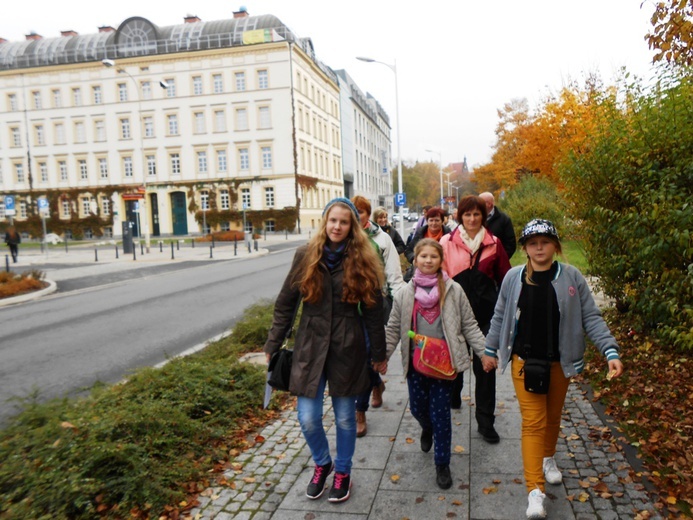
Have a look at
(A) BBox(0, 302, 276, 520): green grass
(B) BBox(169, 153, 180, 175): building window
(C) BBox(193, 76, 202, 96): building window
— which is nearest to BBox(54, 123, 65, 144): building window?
(B) BBox(169, 153, 180, 175): building window

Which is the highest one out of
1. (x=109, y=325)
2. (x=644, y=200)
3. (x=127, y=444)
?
(x=644, y=200)

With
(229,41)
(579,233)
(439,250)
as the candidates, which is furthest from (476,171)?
(439,250)

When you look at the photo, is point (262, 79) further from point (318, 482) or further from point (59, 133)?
point (318, 482)

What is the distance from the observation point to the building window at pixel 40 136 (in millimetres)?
56688

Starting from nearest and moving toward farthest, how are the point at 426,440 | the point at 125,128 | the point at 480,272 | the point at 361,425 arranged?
the point at 426,440, the point at 480,272, the point at 361,425, the point at 125,128

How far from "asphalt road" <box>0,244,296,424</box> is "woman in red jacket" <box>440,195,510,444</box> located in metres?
3.63

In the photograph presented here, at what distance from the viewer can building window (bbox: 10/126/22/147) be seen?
57500 millimetres

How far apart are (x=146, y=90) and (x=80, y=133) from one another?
28.2ft

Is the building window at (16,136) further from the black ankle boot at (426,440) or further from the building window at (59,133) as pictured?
the black ankle boot at (426,440)

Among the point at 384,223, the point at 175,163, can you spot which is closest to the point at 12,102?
the point at 175,163

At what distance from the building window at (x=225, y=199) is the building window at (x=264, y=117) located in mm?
7277

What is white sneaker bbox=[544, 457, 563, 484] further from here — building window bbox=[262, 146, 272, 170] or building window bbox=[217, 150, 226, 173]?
building window bbox=[217, 150, 226, 173]

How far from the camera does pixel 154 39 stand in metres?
54.1

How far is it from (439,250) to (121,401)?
3.04 m
